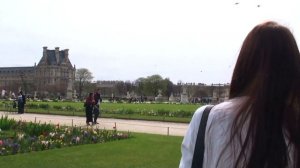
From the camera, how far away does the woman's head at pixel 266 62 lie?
91.0 inches

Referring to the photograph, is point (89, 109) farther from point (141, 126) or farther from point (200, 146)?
point (200, 146)

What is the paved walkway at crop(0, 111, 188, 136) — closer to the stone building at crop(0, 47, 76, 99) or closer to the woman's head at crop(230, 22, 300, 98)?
the woman's head at crop(230, 22, 300, 98)

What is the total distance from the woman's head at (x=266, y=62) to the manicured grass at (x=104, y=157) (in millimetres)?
7955

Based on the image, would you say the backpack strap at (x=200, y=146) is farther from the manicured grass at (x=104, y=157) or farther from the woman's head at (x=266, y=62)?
the manicured grass at (x=104, y=157)

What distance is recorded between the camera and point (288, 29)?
2402 mm

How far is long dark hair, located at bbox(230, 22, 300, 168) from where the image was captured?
87.5 inches

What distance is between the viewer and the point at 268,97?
2.28 meters

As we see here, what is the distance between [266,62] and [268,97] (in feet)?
0.55

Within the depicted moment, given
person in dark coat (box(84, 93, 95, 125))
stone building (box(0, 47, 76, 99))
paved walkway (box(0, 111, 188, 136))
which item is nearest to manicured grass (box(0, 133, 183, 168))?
paved walkway (box(0, 111, 188, 136))

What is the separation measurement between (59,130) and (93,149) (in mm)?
3578

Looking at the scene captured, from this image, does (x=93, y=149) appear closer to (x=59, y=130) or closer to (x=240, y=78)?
(x=59, y=130)

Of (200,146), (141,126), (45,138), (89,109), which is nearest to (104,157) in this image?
(45,138)

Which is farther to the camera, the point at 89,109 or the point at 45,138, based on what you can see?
the point at 89,109

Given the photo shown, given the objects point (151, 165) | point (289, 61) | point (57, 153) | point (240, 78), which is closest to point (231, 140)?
point (240, 78)
